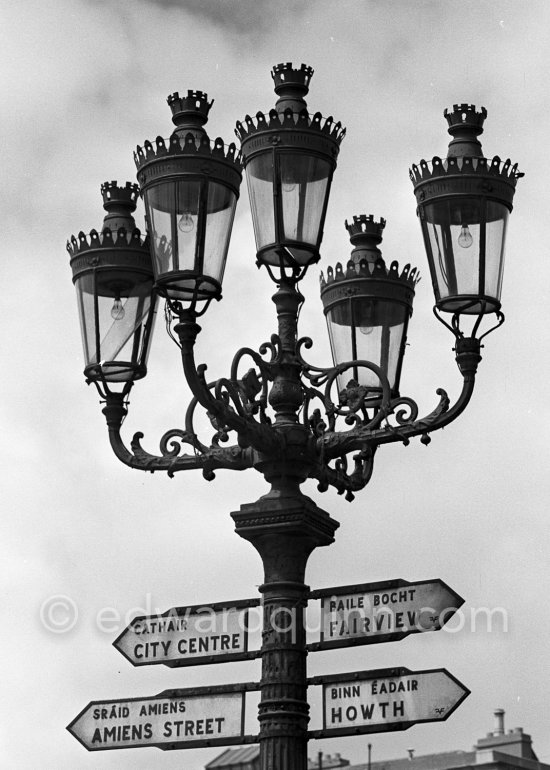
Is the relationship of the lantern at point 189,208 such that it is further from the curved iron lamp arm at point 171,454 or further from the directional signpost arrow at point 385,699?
the directional signpost arrow at point 385,699

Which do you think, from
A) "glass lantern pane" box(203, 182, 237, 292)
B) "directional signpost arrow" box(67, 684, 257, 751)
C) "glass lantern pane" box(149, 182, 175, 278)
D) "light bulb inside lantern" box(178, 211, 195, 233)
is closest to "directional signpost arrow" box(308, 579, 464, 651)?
"directional signpost arrow" box(67, 684, 257, 751)

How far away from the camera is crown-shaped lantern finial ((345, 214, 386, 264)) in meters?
10.7

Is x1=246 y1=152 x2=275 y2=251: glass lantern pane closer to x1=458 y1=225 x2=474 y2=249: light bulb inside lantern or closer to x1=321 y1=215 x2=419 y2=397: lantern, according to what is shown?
x1=458 y1=225 x2=474 y2=249: light bulb inside lantern

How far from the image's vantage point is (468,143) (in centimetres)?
948

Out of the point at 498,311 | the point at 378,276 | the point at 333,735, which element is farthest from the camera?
the point at 378,276

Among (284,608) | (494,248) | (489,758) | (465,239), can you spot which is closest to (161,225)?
(465,239)

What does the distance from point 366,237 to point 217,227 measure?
229 centimetres

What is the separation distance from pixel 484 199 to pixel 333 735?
2.75m

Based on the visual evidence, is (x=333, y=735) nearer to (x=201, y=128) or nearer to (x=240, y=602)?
(x=240, y=602)

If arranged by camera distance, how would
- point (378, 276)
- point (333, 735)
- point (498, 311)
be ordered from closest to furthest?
point (333, 735) → point (498, 311) → point (378, 276)

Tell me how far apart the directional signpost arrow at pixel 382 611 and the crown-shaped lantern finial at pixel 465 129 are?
2265 mm

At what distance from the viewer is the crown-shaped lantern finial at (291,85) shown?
922cm

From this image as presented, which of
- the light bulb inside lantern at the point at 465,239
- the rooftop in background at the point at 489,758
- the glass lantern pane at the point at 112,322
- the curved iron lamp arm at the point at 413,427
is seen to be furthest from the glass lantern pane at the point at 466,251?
the rooftop in background at the point at 489,758

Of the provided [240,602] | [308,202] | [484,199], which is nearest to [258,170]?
[308,202]
